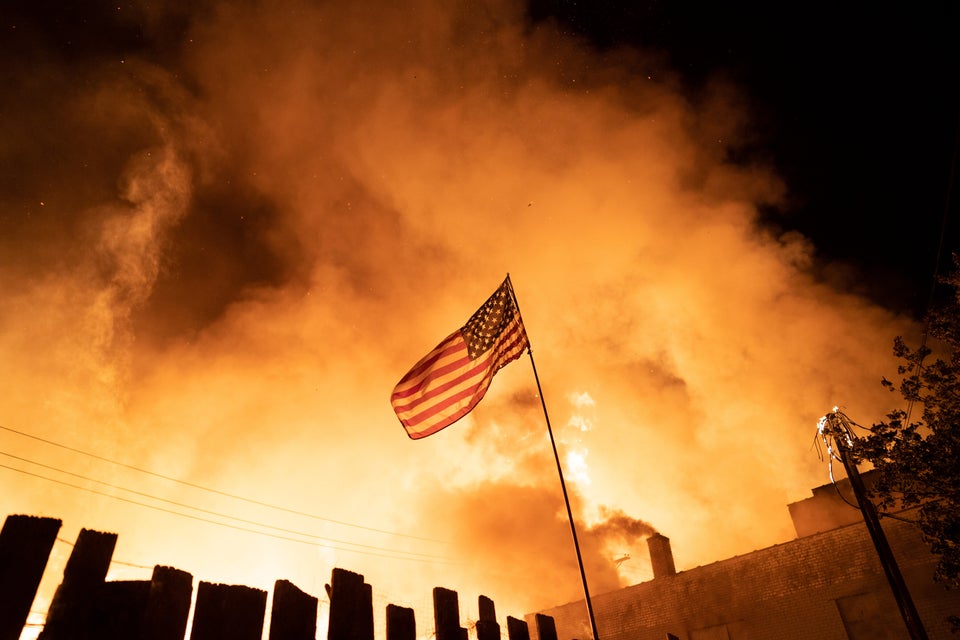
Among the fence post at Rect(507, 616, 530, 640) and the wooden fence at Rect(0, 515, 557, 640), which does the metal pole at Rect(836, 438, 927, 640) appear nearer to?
the fence post at Rect(507, 616, 530, 640)

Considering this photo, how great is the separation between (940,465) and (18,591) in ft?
57.7

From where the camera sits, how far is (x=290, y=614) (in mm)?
3039

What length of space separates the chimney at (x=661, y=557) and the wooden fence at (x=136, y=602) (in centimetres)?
2717

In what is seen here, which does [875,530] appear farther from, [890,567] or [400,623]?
[400,623]

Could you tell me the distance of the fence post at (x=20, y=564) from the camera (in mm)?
2262

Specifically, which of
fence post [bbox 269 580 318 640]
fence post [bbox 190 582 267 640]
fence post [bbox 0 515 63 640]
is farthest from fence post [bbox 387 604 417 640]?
fence post [bbox 0 515 63 640]

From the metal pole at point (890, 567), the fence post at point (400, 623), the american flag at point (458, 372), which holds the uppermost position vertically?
the american flag at point (458, 372)

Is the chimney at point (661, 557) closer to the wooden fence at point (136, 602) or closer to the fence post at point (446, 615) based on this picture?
the fence post at point (446, 615)

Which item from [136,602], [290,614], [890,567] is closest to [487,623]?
[290,614]

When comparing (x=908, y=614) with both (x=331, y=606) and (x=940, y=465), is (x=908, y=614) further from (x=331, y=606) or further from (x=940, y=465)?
(x=331, y=606)

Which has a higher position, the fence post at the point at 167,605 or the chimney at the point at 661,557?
the chimney at the point at 661,557

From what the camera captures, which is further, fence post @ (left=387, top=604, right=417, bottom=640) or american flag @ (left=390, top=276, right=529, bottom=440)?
american flag @ (left=390, top=276, right=529, bottom=440)

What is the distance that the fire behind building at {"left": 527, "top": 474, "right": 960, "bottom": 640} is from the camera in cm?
1855

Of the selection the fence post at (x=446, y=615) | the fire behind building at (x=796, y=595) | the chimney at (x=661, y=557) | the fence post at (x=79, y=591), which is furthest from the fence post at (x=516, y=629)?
the chimney at (x=661, y=557)
